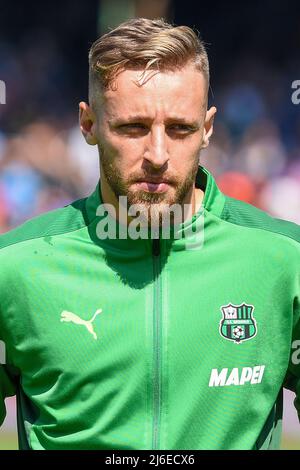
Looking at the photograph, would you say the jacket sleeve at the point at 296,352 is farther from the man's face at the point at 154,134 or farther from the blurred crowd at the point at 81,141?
the blurred crowd at the point at 81,141

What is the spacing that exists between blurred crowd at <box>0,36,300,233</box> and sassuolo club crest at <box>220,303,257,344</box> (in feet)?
20.2

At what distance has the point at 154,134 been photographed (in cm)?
250

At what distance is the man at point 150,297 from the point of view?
2518mm

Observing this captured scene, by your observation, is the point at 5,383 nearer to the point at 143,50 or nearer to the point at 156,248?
the point at 156,248

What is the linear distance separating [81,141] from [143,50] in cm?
653

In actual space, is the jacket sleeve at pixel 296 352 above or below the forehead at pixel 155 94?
below

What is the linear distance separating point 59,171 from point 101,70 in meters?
6.51

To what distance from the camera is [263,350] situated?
2.63 m

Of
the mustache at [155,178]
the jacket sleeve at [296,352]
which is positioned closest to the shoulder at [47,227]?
the mustache at [155,178]

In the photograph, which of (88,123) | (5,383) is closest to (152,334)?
(5,383)

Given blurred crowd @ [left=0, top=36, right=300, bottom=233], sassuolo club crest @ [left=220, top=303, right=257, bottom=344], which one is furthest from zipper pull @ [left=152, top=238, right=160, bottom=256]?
blurred crowd @ [left=0, top=36, right=300, bottom=233]

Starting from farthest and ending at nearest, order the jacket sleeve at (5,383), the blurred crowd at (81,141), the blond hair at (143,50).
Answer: the blurred crowd at (81,141), the jacket sleeve at (5,383), the blond hair at (143,50)

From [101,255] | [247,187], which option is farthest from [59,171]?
[101,255]
